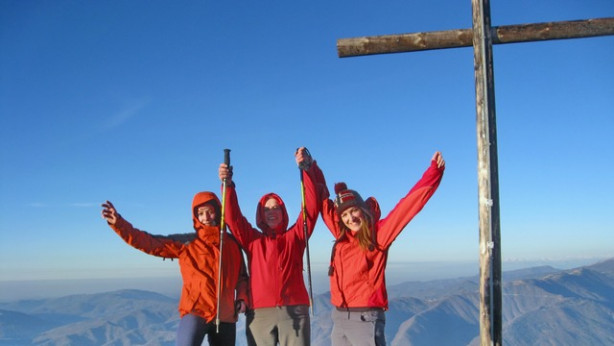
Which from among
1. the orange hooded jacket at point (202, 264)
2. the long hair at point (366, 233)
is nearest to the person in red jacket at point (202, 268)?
the orange hooded jacket at point (202, 264)

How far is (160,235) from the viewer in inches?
238

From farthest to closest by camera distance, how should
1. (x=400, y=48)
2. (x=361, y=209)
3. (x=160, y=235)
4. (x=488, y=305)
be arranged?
(x=160, y=235), (x=361, y=209), (x=400, y=48), (x=488, y=305)

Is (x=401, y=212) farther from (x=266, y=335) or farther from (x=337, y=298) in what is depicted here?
(x=266, y=335)

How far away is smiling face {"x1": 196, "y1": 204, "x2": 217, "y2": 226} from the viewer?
20.0 ft

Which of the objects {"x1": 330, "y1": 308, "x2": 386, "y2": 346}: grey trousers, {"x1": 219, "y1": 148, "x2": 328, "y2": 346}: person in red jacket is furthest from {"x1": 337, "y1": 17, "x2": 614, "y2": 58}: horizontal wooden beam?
{"x1": 330, "y1": 308, "x2": 386, "y2": 346}: grey trousers

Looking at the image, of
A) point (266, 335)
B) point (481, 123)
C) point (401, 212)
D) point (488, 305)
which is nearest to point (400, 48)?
point (481, 123)

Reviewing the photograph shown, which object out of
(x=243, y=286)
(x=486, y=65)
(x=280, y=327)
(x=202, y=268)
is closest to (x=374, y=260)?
(x=280, y=327)

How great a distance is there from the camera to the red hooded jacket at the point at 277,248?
5.66 m

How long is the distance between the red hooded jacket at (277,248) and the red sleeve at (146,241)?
795 mm

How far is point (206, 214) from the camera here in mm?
6121

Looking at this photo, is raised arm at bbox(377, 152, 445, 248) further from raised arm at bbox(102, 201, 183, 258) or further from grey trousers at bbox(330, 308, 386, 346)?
raised arm at bbox(102, 201, 183, 258)

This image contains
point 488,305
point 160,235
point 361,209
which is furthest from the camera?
point 160,235

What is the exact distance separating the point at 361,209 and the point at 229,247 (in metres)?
1.76

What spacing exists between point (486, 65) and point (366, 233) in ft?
7.42
